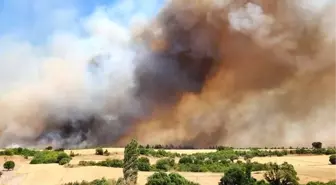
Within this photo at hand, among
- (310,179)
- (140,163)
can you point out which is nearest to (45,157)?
(140,163)

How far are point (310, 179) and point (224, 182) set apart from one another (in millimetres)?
14054

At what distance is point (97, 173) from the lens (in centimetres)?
7994

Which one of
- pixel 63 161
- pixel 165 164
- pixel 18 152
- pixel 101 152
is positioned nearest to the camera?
pixel 165 164

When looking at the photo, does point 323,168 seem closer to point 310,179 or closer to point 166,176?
point 310,179

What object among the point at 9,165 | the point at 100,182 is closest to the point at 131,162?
the point at 100,182

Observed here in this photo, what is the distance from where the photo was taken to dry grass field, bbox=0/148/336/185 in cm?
7338

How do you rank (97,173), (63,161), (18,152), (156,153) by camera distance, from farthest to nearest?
(18,152), (156,153), (63,161), (97,173)

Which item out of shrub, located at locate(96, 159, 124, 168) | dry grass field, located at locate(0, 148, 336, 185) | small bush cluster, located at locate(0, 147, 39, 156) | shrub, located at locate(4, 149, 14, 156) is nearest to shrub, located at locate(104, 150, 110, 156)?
dry grass field, located at locate(0, 148, 336, 185)

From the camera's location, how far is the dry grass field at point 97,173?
241ft

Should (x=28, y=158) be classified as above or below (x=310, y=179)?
above

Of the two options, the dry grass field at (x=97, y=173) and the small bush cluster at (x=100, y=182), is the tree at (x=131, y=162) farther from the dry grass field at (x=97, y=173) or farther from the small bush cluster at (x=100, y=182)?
the dry grass field at (x=97, y=173)

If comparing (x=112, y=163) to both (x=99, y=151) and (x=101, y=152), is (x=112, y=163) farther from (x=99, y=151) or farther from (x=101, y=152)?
(x=99, y=151)

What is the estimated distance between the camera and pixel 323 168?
7950 cm

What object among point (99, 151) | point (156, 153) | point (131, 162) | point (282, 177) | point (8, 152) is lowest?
point (282, 177)
